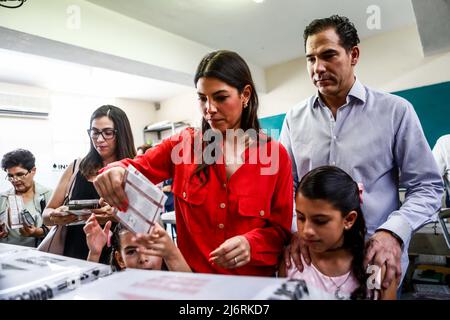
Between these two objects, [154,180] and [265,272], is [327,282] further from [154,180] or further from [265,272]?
[154,180]

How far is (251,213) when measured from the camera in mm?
739

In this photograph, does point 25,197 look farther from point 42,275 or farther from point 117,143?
point 42,275

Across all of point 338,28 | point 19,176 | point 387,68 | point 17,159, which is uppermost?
point 387,68

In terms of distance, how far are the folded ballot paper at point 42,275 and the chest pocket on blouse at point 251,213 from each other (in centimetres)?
38

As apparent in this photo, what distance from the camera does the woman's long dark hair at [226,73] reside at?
76 cm

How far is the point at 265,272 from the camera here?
2.44ft

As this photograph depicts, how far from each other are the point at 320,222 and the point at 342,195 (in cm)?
10

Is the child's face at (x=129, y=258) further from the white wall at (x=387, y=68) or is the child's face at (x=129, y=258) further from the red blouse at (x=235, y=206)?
the white wall at (x=387, y=68)

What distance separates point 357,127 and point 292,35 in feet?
8.22

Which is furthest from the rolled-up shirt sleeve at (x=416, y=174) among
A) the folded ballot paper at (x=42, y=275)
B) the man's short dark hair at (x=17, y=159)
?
the man's short dark hair at (x=17, y=159)

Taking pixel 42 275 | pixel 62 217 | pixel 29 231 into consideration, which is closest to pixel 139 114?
pixel 29 231

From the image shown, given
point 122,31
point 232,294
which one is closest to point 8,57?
point 122,31

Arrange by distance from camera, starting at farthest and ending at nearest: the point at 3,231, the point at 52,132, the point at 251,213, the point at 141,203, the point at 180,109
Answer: the point at 180,109, the point at 52,132, the point at 3,231, the point at 251,213, the point at 141,203

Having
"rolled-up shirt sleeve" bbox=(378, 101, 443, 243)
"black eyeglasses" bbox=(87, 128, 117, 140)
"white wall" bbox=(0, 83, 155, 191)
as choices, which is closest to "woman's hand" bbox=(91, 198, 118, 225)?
"black eyeglasses" bbox=(87, 128, 117, 140)
